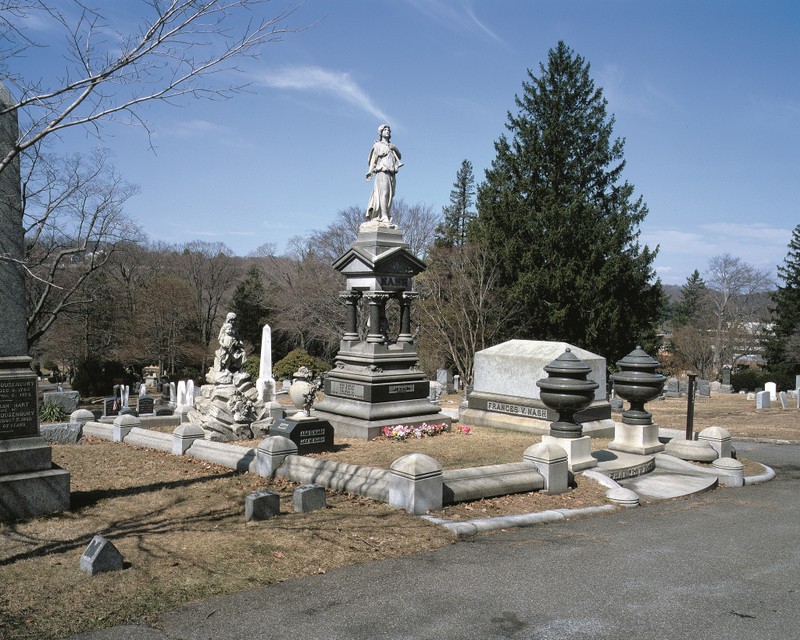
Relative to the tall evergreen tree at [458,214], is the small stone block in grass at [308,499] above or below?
below

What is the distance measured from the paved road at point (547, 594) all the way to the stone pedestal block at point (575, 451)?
2702 millimetres

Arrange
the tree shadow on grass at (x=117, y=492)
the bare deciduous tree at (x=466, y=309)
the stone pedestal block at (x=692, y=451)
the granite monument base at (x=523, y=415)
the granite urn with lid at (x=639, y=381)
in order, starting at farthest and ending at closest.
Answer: the bare deciduous tree at (x=466, y=309)
the granite monument base at (x=523, y=415)
the granite urn with lid at (x=639, y=381)
the stone pedestal block at (x=692, y=451)
the tree shadow on grass at (x=117, y=492)

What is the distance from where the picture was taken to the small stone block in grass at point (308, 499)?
7.89 metres

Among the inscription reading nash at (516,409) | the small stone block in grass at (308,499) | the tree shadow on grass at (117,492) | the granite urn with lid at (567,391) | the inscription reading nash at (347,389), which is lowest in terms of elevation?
the tree shadow on grass at (117,492)

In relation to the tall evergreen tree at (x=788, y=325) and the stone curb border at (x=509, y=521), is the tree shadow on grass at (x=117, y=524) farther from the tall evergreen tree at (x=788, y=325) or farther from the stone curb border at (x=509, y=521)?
the tall evergreen tree at (x=788, y=325)

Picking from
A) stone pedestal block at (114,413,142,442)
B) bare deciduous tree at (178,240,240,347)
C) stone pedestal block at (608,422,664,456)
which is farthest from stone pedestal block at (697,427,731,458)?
bare deciduous tree at (178,240,240,347)

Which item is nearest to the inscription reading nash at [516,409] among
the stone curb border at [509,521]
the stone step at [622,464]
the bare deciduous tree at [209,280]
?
the stone step at [622,464]

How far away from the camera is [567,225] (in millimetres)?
30922

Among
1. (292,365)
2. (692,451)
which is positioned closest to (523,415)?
(692,451)

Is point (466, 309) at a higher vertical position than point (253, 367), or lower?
higher

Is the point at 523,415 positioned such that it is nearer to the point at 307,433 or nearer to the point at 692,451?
the point at 692,451

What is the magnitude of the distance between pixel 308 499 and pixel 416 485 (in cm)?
137

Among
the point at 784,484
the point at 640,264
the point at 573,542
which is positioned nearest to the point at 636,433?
the point at 784,484

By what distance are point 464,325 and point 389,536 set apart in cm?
2445
